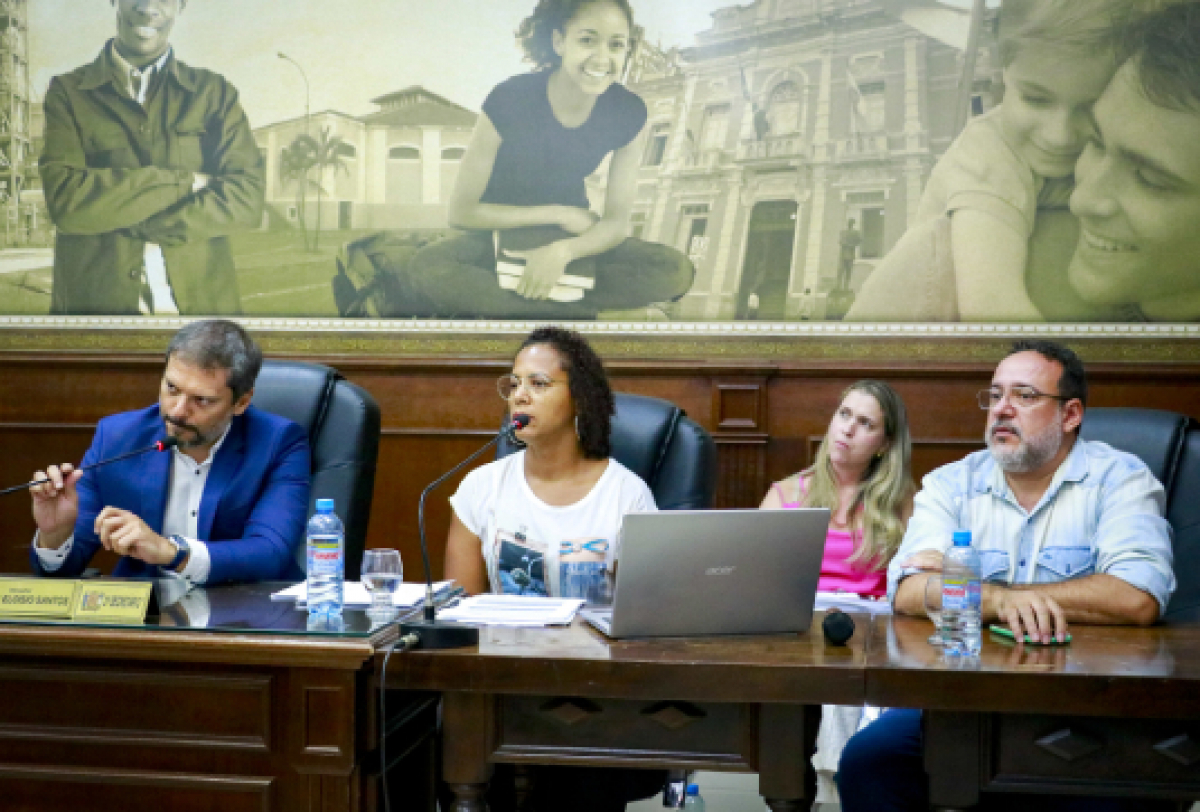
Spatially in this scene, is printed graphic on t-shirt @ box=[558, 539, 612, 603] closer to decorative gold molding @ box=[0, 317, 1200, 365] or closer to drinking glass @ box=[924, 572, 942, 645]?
drinking glass @ box=[924, 572, 942, 645]

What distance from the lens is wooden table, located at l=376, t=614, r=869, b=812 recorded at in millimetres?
1669

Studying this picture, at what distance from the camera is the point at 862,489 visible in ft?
10.2

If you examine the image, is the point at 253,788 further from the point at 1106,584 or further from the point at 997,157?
the point at 997,157

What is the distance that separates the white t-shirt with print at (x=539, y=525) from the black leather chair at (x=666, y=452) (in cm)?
10

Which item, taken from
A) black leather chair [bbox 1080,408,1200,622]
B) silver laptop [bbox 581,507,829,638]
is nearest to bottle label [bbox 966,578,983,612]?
silver laptop [bbox 581,507,829,638]

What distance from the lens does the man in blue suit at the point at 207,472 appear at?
239 cm

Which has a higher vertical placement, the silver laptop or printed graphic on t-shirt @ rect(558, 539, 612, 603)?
the silver laptop

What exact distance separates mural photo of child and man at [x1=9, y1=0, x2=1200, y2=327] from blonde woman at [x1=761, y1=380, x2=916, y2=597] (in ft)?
3.01

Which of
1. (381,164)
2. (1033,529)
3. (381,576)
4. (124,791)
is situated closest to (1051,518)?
(1033,529)

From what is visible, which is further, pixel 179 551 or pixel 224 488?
pixel 224 488

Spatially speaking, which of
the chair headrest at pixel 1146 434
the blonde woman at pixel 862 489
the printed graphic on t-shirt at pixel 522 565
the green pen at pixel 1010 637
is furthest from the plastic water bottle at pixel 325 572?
the chair headrest at pixel 1146 434

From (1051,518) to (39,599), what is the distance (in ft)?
6.19

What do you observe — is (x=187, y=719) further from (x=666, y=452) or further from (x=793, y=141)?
(x=793, y=141)

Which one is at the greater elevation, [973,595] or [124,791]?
[973,595]
